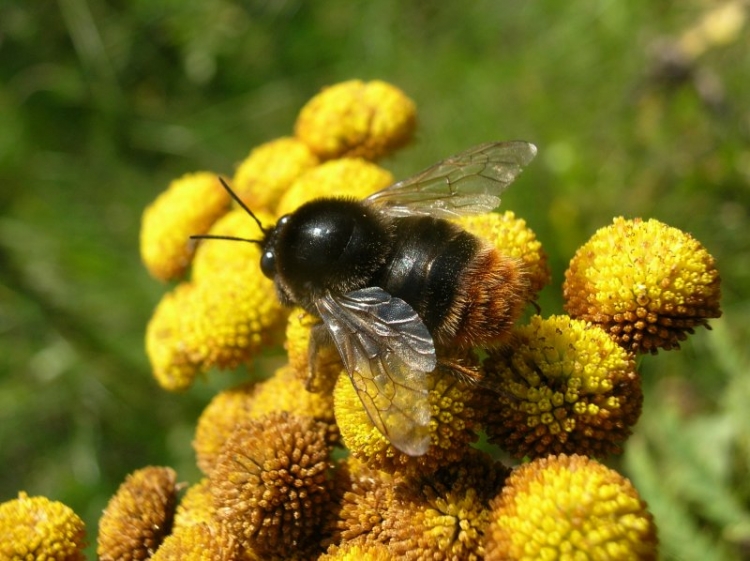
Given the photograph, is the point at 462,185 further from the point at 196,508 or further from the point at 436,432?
the point at 196,508

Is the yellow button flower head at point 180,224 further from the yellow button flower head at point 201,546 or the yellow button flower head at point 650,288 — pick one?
the yellow button flower head at point 650,288

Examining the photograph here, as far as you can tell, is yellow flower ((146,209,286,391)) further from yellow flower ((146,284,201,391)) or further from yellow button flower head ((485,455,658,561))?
yellow button flower head ((485,455,658,561))

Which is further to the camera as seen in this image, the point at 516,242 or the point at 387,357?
the point at 516,242

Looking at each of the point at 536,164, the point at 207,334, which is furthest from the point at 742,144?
the point at 207,334

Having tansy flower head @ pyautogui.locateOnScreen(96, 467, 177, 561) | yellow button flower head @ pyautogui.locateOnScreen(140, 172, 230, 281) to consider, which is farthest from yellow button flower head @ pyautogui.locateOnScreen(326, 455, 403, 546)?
yellow button flower head @ pyautogui.locateOnScreen(140, 172, 230, 281)

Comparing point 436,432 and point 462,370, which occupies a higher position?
point 462,370

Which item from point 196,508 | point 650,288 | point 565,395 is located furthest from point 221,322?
point 650,288

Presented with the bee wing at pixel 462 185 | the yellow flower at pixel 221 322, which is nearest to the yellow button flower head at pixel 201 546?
the yellow flower at pixel 221 322
